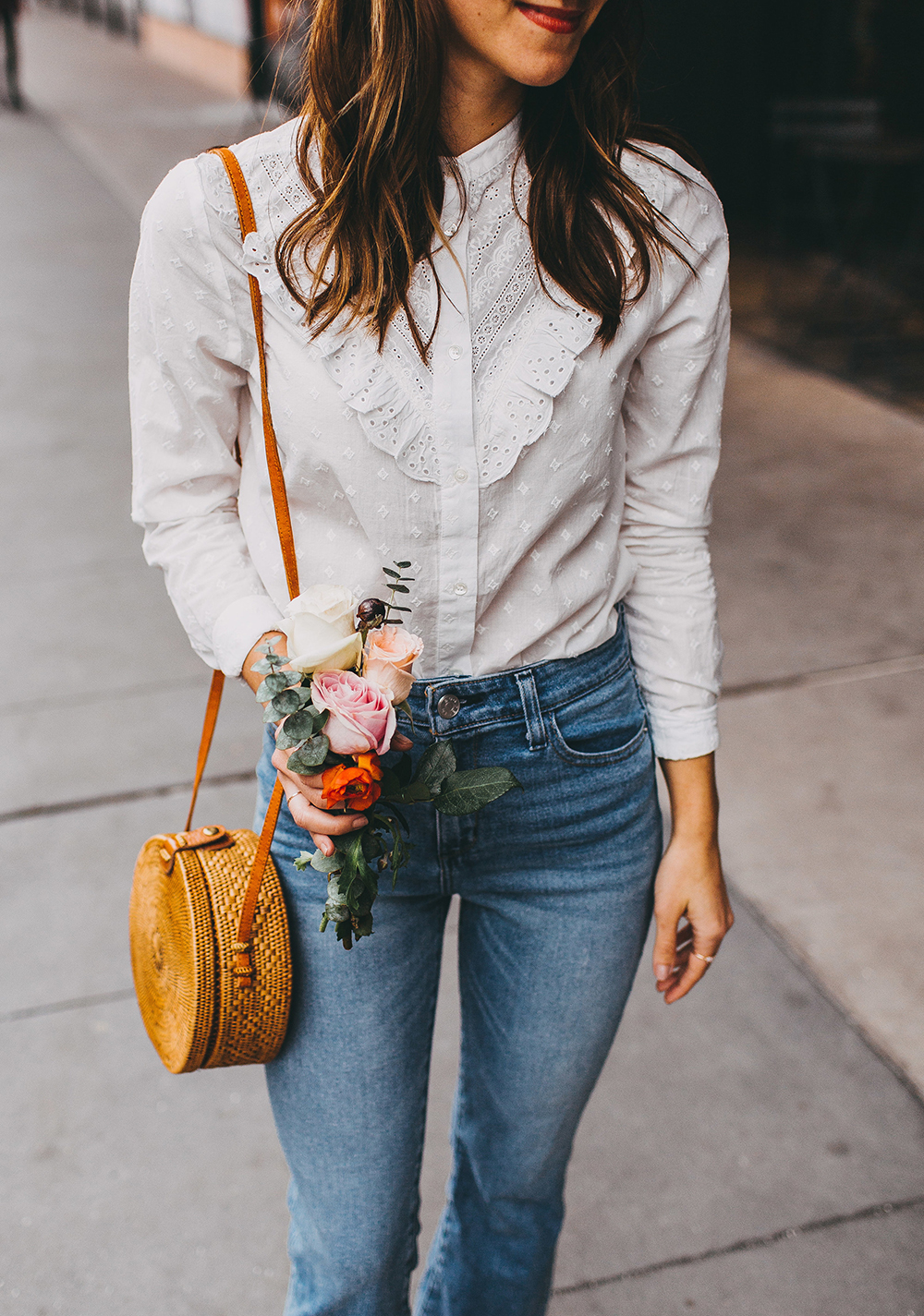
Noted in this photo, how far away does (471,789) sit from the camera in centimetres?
118

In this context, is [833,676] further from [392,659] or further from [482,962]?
[392,659]

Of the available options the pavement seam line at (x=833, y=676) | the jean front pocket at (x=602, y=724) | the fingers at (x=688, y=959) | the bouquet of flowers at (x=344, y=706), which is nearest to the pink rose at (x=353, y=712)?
the bouquet of flowers at (x=344, y=706)

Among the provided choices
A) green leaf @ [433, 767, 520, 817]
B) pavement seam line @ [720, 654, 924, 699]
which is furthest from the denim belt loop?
pavement seam line @ [720, 654, 924, 699]

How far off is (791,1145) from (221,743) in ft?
6.50

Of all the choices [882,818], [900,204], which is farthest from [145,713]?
[900,204]

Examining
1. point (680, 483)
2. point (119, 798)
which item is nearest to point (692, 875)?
point (680, 483)

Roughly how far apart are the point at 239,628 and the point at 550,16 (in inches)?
26.4

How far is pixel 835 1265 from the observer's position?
208 cm

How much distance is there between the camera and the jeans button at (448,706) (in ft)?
4.21

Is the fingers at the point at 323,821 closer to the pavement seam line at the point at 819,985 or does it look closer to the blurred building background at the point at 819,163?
the pavement seam line at the point at 819,985

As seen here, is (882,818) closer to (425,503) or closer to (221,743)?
(221,743)

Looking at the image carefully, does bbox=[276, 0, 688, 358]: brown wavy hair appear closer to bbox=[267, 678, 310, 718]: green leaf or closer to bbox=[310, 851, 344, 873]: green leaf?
bbox=[267, 678, 310, 718]: green leaf

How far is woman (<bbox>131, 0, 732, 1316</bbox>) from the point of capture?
123cm

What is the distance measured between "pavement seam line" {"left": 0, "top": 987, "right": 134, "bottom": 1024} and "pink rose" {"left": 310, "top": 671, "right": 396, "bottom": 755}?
74.5 inches
